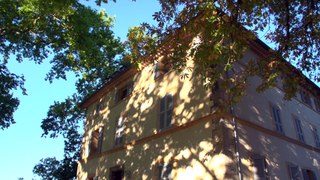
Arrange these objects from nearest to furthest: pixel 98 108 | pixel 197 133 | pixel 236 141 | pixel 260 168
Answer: pixel 236 141 → pixel 260 168 → pixel 197 133 → pixel 98 108

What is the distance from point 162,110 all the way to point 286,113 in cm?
603

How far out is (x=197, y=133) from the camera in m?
10.8

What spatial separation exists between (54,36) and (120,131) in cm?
632

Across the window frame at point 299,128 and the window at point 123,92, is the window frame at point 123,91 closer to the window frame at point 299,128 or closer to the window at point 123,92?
the window at point 123,92

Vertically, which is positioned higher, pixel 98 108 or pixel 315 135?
pixel 98 108

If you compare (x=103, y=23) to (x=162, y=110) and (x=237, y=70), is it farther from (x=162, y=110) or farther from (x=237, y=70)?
(x=237, y=70)

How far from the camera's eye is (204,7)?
6789mm

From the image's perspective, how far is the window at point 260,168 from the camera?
10.1 metres

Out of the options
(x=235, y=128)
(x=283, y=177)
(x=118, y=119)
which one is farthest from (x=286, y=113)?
(x=118, y=119)

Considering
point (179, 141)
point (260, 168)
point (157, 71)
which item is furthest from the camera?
point (157, 71)

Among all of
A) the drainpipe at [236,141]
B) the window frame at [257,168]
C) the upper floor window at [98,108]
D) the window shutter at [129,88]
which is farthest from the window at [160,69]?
the upper floor window at [98,108]

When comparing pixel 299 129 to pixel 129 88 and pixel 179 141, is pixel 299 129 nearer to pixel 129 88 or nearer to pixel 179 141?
pixel 179 141

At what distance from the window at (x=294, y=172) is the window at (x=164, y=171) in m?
4.81

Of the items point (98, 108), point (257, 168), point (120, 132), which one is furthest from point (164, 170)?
point (98, 108)
